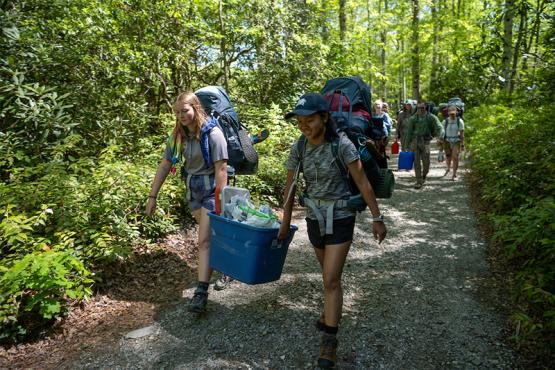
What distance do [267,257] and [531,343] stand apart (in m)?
2.44

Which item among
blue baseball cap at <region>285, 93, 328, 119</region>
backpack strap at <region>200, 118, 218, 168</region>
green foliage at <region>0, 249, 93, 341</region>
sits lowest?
green foliage at <region>0, 249, 93, 341</region>

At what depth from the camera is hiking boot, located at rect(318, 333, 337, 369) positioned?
3.05m

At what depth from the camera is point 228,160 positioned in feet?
14.1

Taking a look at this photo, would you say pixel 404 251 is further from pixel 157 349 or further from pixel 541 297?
pixel 157 349

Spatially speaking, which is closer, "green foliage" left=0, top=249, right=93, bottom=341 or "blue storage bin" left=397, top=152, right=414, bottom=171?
"green foliage" left=0, top=249, right=93, bottom=341

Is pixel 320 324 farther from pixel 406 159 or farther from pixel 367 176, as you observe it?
pixel 406 159

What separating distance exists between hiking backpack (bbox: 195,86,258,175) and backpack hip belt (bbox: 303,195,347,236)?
1.46m

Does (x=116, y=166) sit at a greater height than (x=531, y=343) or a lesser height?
greater

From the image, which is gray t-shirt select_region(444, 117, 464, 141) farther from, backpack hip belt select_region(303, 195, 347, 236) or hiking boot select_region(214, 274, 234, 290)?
backpack hip belt select_region(303, 195, 347, 236)

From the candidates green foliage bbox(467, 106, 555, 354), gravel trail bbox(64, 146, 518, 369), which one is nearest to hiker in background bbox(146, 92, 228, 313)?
gravel trail bbox(64, 146, 518, 369)

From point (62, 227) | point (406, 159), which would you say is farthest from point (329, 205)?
point (406, 159)

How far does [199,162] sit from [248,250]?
1.21 metres

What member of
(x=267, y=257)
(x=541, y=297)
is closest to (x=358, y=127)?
(x=267, y=257)

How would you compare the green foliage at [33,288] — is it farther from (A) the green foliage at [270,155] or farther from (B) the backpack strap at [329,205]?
(A) the green foliage at [270,155]
